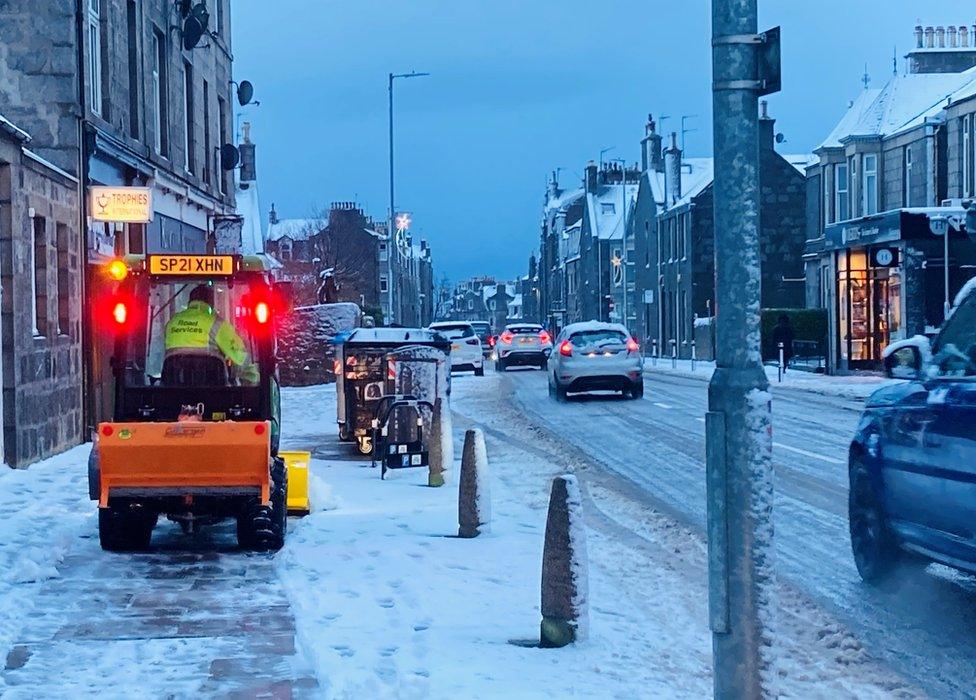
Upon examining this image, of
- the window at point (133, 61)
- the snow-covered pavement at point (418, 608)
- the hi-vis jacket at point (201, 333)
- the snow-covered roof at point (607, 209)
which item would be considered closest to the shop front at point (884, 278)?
the window at point (133, 61)

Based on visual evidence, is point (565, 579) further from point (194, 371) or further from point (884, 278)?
point (884, 278)

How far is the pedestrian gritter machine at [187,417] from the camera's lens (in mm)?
10406

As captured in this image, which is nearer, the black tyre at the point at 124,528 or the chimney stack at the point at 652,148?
the black tyre at the point at 124,528

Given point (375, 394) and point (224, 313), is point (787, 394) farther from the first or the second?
point (224, 313)

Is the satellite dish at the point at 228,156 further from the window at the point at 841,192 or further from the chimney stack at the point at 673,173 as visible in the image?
the chimney stack at the point at 673,173

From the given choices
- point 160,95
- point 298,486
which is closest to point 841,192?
point 160,95

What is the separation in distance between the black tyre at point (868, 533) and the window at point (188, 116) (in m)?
22.2

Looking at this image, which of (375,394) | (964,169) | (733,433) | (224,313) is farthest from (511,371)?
(733,433)

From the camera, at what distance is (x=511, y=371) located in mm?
48688

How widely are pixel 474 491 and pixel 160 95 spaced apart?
58.5 ft

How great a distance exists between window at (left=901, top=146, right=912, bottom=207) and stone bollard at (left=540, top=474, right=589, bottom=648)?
35.8 meters

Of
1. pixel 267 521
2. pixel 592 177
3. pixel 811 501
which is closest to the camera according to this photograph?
pixel 267 521

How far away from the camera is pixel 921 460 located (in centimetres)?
820

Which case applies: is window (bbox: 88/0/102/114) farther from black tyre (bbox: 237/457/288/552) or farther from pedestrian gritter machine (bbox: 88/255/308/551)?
black tyre (bbox: 237/457/288/552)
